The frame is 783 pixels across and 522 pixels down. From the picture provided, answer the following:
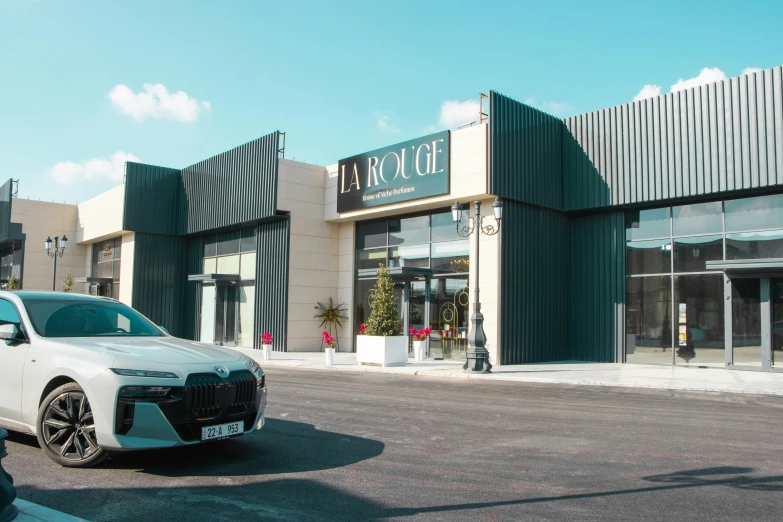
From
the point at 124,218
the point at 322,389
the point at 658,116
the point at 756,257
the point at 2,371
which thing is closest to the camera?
the point at 2,371

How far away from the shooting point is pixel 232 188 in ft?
88.2

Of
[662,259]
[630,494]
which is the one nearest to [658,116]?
[662,259]

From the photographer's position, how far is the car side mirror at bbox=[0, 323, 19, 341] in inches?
236

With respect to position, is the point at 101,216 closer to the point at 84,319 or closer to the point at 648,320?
the point at 648,320

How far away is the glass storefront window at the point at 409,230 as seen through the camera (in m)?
22.4

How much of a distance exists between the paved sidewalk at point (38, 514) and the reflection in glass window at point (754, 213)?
18443 millimetres

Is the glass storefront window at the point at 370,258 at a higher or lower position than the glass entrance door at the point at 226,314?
higher

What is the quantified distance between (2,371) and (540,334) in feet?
55.0

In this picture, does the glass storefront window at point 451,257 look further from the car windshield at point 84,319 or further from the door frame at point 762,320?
the car windshield at point 84,319

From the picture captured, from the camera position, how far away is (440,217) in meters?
21.9

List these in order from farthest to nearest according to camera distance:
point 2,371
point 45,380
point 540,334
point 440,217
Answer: point 440,217, point 540,334, point 2,371, point 45,380

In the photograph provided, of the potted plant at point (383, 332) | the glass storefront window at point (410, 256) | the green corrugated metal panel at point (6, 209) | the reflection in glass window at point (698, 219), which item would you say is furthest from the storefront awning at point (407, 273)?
the green corrugated metal panel at point (6, 209)

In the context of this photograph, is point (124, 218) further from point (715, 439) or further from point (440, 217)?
point (715, 439)

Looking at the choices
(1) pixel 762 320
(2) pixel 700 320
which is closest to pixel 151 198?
(2) pixel 700 320
